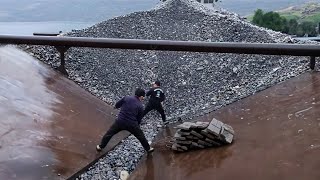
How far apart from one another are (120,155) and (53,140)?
0.91 meters

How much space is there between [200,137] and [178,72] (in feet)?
16.6

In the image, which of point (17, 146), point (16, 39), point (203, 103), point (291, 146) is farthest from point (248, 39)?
point (17, 146)

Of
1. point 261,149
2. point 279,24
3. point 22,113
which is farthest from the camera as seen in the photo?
point 279,24

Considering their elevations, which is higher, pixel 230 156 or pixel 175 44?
pixel 175 44

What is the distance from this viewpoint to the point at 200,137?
6648 millimetres

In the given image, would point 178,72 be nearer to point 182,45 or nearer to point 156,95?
point 156,95

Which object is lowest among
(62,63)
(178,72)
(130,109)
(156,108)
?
(156,108)

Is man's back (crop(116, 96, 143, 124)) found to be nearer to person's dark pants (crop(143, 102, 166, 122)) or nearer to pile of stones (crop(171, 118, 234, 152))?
pile of stones (crop(171, 118, 234, 152))

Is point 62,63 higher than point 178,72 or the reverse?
higher

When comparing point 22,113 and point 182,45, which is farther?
point 182,45

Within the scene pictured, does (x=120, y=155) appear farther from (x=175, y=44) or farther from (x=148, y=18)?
(x=148, y=18)

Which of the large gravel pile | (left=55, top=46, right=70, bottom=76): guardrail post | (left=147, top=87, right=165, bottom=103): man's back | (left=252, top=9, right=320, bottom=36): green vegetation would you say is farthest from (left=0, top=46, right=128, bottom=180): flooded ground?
(left=252, top=9, right=320, bottom=36): green vegetation

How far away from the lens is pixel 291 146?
617 cm

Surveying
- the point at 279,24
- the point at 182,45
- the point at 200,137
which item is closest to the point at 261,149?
the point at 200,137
